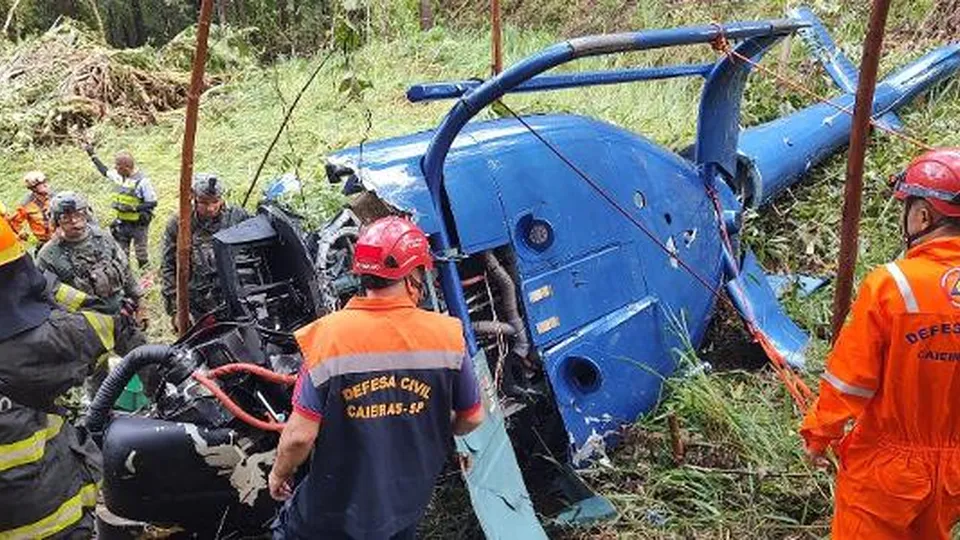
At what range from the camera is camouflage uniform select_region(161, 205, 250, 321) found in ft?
16.9

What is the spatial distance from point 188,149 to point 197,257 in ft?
6.24

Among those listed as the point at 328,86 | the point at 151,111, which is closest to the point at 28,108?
the point at 151,111

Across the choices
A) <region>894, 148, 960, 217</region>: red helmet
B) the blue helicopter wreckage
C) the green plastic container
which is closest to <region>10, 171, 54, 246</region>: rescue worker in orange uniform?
the green plastic container

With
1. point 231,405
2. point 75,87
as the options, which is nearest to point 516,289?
point 231,405

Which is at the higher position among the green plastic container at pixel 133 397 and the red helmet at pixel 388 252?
the red helmet at pixel 388 252

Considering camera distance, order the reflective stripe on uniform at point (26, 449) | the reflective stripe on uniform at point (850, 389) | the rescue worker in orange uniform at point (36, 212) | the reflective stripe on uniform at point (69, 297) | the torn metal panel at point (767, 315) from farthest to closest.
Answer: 1. the rescue worker in orange uniform at point (36, 212)
2. the torn metal panel at point (767, 315)
3. the reflective stripe on uniform at point (69, 297)
4. the reflective stripe on uniform at point (26, 449)
5. the reflective stripe on uniform at point (850, 389)

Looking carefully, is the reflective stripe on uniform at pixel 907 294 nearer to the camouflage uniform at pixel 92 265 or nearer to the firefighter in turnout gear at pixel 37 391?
the firefighter in turnout gear at pixel 37 391

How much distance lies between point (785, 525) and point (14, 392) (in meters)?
2.84

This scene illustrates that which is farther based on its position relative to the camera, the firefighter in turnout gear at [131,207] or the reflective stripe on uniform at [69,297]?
the firefighter in turnout gear at [131,207]

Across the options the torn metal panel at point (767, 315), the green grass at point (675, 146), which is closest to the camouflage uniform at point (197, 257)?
the green grass at point (675, 146)

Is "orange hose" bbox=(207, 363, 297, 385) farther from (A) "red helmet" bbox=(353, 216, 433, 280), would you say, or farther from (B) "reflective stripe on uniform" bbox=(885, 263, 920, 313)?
(B) "reflective stripe on uniform" bbox=(885, 263, 920, 313)

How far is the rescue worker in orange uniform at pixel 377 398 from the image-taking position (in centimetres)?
244

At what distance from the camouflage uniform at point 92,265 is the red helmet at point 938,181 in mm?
4092

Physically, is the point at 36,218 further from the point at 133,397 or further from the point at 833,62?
the point at 833,62
